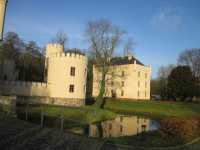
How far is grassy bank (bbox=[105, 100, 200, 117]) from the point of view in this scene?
34.7m

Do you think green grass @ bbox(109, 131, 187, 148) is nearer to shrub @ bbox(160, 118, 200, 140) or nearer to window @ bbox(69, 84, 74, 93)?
shrub @ bbox(160, 118, 200, 140)

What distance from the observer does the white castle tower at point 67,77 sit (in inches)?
1275

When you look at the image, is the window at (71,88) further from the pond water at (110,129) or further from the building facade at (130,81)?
the building facade at (130,81)

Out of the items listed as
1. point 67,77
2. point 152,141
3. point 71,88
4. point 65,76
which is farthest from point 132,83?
point 152,141

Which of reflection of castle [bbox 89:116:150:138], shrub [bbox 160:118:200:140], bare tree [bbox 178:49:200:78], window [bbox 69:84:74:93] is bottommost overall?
reflection of castle [bbox 89:116:150:138]

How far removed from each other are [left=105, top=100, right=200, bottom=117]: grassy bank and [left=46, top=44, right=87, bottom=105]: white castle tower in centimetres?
758

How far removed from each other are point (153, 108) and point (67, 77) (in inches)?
572

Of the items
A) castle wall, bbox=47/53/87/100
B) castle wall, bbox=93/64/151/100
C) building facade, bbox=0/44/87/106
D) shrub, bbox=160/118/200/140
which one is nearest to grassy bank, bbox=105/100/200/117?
castle wall, bbox=47/53/87/100

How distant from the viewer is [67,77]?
32.4 metres

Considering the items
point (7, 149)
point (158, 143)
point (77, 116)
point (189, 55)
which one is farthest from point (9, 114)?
point (189, 55)

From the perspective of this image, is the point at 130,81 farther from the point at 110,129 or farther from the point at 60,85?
the point at 110,129

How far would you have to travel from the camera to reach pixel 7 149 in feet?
27.7

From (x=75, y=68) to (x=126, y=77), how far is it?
908 inches

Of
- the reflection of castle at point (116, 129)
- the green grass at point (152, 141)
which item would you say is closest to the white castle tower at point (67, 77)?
the reflection of castle at point (116, 129)
